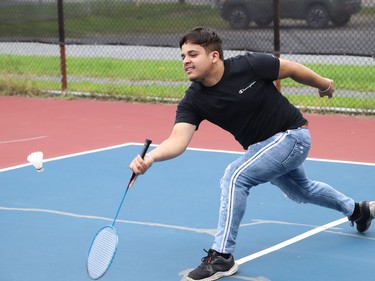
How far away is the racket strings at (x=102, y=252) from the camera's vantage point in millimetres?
5582

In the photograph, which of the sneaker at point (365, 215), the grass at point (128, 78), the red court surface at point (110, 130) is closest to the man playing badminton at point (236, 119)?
the sneaker at point (365, 215)

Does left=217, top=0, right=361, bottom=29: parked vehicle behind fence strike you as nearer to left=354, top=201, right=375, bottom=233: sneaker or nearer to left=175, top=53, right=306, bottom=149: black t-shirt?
left=354, top=201, right=375, bottom=233: sneaker

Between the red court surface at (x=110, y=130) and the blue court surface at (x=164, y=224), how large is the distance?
626 mm

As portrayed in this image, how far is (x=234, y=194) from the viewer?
19.7ft

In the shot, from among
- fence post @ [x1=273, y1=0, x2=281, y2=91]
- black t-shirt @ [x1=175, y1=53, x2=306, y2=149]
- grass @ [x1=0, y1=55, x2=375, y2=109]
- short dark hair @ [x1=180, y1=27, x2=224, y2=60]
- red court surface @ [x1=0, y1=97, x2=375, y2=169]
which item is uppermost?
fence post @ [x1=273, y1=0, x2=281, y2=91]

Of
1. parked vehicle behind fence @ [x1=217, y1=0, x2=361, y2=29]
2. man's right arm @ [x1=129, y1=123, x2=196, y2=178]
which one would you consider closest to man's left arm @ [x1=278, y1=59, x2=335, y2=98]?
man's right arm @ [x1=129, y1=123, x2=196, y2=178]

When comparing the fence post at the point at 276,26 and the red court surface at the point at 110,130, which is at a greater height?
the fence post at the point at 276,26

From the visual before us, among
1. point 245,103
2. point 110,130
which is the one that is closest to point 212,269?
point 245,103

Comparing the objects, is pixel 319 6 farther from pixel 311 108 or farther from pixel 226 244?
pixel 226 244

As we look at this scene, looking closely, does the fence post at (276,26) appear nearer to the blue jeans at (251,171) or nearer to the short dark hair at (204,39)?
the blue jeans at (251,171)

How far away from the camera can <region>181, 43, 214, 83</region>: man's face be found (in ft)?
19.6

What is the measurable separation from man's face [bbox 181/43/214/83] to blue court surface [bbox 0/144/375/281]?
53.4 inches

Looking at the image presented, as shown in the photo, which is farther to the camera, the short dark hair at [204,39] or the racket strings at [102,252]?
the short dark hair at [204,39]

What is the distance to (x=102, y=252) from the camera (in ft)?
18.6
